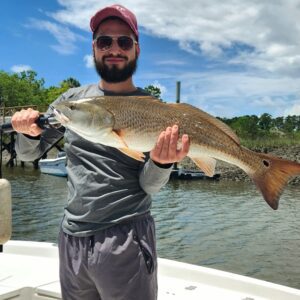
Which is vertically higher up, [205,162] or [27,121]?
[27,121]

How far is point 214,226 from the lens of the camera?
2089cm

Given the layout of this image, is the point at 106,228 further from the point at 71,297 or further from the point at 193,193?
the point at 193,193

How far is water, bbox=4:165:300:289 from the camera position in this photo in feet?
49.5

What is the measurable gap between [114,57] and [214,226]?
18.7 meters

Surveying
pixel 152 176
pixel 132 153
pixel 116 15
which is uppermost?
pixel 116 15

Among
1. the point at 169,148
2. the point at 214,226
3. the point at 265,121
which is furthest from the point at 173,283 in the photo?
the point at 265,121

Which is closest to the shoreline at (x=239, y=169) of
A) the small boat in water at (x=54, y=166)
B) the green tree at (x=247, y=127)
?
the green tree at (x=247, y=127)

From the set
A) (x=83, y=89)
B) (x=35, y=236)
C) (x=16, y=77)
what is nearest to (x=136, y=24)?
(x=83, y=89)

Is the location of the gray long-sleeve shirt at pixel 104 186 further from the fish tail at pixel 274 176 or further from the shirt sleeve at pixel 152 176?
the fish tail at pixel 274 176

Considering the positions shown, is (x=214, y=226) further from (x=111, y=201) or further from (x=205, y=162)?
(x=111, y=201)

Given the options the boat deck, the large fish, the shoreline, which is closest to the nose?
the large fish

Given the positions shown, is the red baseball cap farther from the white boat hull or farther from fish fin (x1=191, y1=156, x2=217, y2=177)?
the white boat hull

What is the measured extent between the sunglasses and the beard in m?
0.06

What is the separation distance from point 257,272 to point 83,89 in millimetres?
12175
